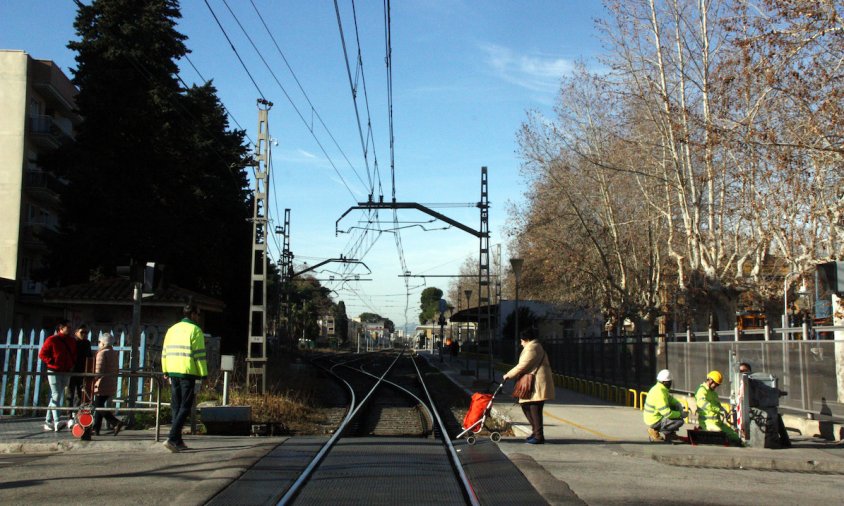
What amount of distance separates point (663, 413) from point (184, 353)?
22.9 feet

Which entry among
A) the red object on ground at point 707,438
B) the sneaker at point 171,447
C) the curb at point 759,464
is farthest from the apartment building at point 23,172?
the curb at point 759,464

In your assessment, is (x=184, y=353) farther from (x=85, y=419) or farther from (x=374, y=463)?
(x=374, y=463)

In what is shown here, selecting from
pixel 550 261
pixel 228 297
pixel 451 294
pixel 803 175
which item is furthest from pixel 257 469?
pixel 451 294

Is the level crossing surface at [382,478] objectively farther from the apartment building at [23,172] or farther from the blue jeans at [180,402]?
the apartment building at [23,172]

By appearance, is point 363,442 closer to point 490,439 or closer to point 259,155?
point 490,439

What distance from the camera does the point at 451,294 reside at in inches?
5305

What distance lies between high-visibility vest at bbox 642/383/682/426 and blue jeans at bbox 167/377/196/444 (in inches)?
264

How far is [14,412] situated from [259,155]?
7887mm

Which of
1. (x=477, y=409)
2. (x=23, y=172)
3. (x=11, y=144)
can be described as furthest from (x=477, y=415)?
(x=11, y=144)

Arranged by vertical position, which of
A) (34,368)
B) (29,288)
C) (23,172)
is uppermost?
(23,172)

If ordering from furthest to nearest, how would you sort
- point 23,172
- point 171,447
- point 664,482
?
point 23,172
point 171,447
point 664,482

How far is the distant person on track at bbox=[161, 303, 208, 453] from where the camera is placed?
1049 cm

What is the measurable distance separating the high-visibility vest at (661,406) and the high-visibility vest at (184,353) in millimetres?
6609

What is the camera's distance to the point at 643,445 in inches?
470
